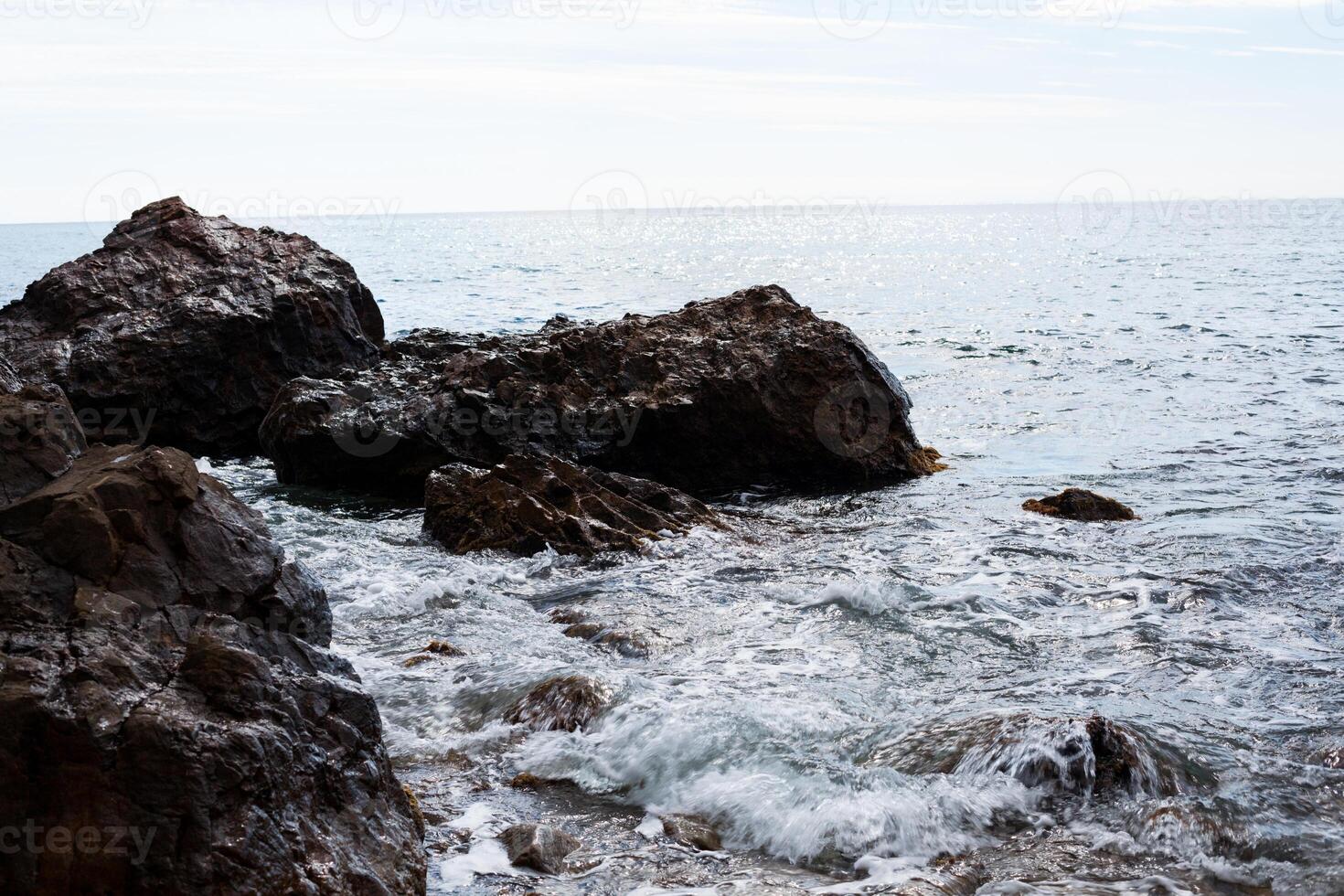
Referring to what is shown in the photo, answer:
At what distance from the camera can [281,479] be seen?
38.5 feet

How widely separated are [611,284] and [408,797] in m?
42.2

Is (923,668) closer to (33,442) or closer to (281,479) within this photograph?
(33,442)

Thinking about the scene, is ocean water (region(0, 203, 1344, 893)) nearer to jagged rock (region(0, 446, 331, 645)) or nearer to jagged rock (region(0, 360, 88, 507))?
jagged rock (region(0, 446, 331, 645))

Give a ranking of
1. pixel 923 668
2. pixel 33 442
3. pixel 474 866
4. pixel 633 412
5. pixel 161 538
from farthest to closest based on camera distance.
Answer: pixel 633 412, pixel 923 668, pixel 33 442, pixel 161 538, pixel 474 866

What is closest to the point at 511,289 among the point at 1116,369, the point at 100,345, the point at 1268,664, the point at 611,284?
the point at 611,284

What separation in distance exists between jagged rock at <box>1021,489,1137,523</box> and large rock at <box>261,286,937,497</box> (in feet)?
6.31

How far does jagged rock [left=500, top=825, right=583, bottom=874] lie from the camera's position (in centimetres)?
453

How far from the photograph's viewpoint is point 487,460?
36.4ft

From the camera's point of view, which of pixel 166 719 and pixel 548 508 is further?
pixel 548 508

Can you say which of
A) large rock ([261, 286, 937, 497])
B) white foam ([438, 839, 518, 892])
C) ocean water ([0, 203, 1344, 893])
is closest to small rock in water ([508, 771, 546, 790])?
ocean water ([0, 203, 1344, 893])

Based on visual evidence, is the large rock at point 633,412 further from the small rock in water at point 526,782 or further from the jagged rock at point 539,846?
the jagged rock at point 539,846

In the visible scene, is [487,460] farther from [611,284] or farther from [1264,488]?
[611,284]

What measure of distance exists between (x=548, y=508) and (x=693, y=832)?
16.0 feet

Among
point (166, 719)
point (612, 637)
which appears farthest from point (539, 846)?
point (612, 637)
